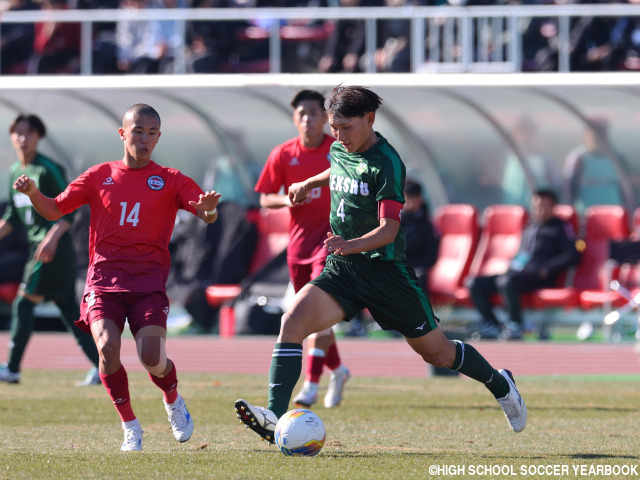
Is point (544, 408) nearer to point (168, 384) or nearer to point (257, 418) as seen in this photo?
point (168, 384)

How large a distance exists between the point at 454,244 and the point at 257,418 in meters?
12.6

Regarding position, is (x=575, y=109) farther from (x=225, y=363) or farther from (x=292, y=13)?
(x=225, y=363)

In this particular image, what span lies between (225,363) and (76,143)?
7374mm

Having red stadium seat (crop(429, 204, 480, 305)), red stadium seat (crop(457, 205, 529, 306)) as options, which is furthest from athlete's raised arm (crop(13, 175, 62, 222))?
red stadium seat (crop(457, 205, 529, 306))

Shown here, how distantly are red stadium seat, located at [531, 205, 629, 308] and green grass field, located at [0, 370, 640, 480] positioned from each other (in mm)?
5439

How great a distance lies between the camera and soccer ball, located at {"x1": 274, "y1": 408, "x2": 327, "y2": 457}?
6.41m

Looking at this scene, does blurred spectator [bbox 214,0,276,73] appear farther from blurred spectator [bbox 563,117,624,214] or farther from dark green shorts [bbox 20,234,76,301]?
dark green shorts [bbox 20,234,76,301]

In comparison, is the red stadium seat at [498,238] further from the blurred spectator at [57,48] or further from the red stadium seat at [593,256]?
the blurred spectator at [57,48]

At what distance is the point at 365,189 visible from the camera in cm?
682

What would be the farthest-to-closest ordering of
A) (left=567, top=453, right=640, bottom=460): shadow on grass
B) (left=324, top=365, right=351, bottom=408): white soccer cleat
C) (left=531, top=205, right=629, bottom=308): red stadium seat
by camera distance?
(left=531, top=205, right=629, bottom=308): red stadium seat, (left=324, top=365, right=351, bottom=408): white soccer cleat, (left=567, top=453, right=640, bottom=460): shadow on grass

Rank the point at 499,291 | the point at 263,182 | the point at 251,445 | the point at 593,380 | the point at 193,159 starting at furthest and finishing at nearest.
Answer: the point at 193,159, the point at 499,291, the point at 593,380, the point at 263,182, the point at 251,445

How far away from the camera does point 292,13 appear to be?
62.0 feet

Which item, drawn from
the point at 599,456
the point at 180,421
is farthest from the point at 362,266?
the point at 599,456

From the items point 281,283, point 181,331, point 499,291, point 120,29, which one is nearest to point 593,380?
point 499,291
